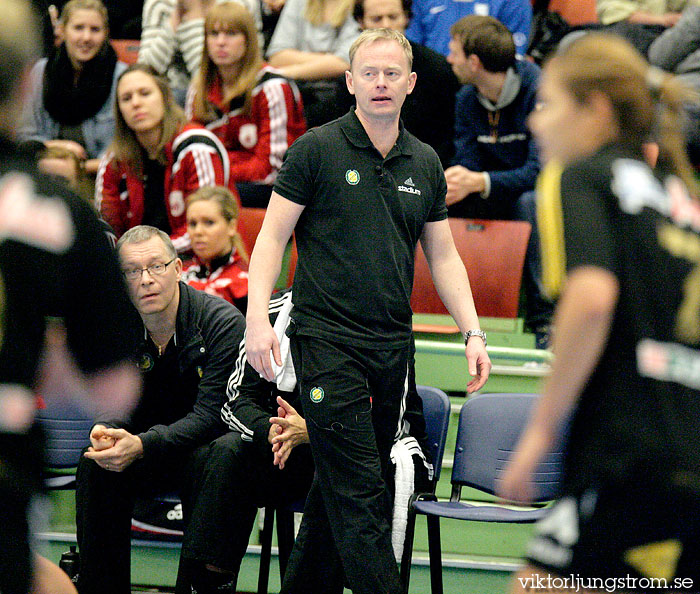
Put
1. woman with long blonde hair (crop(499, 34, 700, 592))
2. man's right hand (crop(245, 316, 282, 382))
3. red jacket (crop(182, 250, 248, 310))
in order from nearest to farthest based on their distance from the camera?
woman with long blonde hair (crop(499, 34, 700, 592)) → man's right hand (crop(245, 316, 282, 382)) → red jacket (crop(182, 250, 248, 310))

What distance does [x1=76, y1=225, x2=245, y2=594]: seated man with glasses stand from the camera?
3.98m

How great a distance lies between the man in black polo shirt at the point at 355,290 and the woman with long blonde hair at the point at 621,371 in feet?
4.17

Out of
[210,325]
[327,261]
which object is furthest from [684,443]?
[210,325]

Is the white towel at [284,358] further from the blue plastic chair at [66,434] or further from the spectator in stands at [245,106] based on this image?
the spectator in stands at [245,106]

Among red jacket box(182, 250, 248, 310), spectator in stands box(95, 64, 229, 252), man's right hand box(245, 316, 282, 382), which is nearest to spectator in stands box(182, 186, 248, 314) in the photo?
red jacket box(182, 250, 248, 310)

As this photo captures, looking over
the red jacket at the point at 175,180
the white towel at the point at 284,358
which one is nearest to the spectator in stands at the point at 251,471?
the white towel at the point at 284,358

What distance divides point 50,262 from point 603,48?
3.97 ft

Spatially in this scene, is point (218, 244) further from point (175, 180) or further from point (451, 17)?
point (451, 17)

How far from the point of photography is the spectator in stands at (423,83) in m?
5.77

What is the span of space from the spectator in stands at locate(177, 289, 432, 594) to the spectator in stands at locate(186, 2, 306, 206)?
6.28 feet

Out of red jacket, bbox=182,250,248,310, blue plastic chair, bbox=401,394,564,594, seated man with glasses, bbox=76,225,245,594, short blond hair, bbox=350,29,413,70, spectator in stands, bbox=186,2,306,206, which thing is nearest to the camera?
short blond hair, bbox=350,29,413,70

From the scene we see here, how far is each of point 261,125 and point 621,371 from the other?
4.10 m

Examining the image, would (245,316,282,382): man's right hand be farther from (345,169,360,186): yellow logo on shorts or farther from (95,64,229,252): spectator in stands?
(95,64,229,252): spectator in stands

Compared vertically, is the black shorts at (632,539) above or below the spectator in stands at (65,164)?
below
